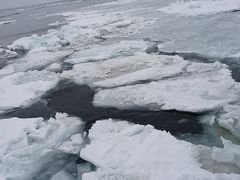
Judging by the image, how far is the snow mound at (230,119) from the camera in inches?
139

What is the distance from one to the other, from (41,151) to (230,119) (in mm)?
2357

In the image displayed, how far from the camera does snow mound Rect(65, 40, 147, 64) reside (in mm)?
7939

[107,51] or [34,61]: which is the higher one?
[107,51]

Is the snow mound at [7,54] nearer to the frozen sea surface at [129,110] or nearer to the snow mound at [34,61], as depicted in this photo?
the snow mound at [34,61]

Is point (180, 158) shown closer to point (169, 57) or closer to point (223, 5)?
point (169, 57)

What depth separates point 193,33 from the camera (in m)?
8.90

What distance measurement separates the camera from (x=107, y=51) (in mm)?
8469

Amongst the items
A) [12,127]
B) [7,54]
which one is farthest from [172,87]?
[7,54]

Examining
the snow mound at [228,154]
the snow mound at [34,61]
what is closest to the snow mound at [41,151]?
the snow mound at [228,154]

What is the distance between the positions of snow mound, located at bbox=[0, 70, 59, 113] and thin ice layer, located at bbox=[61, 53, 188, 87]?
49 cm

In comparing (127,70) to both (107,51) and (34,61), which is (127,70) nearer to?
(107,51)

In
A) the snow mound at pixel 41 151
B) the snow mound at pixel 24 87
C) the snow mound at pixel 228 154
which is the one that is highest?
the snow mound at pixel 228 154

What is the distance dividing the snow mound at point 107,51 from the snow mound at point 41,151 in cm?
360

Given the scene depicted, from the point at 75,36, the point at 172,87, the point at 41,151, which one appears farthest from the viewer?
the point at 75,36
